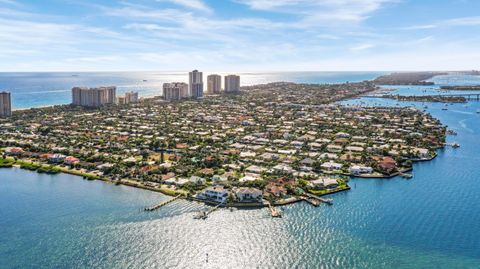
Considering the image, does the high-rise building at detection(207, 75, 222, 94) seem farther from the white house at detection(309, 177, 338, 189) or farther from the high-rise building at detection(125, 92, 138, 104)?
the white house at detection(309, 177, 338, 189)

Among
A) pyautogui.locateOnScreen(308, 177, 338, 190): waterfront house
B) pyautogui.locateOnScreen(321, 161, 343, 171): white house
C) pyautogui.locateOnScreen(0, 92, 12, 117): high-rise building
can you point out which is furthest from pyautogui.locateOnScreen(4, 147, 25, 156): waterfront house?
pyautogui.locateOnScreen(0, 92, 12, 117): high-rise building

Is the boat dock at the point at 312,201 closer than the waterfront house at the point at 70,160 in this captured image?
Yes

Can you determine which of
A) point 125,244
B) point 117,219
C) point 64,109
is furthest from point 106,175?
point 64,109

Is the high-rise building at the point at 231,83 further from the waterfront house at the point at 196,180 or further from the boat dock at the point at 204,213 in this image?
the boat dock at the point at 204,213

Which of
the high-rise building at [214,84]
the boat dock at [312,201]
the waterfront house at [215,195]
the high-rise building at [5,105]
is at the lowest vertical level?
the boat dock at [312,201]

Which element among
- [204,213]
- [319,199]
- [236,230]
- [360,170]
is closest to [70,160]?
[204,213]

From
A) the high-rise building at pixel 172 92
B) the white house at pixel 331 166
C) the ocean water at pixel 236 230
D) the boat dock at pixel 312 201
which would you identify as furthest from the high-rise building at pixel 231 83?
the boat dock at pixel 312 201
